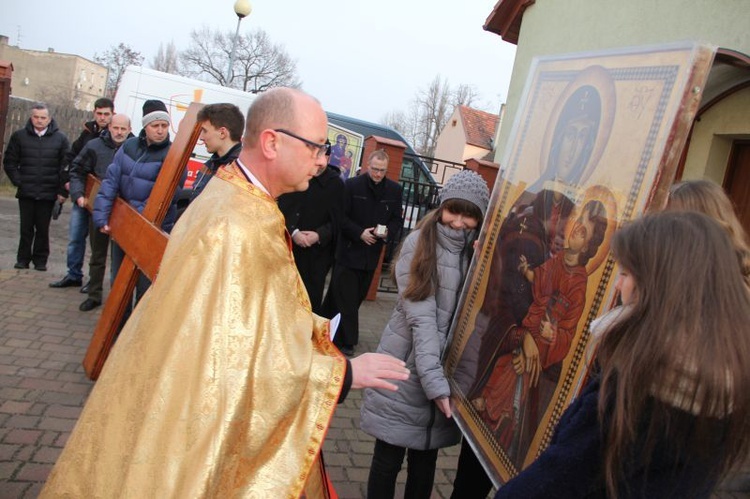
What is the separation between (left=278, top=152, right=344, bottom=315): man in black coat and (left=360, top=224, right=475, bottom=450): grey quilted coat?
9.48 ft

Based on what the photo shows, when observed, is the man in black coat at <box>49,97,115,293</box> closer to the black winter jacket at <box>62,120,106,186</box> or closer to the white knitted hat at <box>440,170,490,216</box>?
the black winter jacket at <box>62,120,106,186</box>

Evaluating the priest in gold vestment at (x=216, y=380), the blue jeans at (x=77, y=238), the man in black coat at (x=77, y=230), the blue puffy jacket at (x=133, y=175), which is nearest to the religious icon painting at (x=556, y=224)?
the priest in gold vestment at (x=216, y=380)

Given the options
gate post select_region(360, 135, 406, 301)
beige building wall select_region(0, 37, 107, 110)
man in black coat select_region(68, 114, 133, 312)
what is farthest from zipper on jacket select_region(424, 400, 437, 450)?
beige building wall select_region(0, 37, 107, 110)

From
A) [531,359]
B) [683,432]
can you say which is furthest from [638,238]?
[531,359]

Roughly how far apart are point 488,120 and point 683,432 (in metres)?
45.5

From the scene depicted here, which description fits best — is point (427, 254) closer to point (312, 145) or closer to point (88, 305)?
point (312, 145)

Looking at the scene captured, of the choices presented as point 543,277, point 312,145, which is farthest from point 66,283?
point 543,277

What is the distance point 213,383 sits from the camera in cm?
153

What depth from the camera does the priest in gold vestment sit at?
1.50 m

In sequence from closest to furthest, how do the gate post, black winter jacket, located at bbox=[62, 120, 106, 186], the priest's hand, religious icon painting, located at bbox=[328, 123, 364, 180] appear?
the priest's hand, black winter jacket, located at bbox=[62, 120, 106, 186], the gate post, religious icon painting, located at bbox=[328, 123, 364, 180]

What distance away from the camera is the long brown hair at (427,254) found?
101 inches

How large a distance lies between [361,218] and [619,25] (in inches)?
164

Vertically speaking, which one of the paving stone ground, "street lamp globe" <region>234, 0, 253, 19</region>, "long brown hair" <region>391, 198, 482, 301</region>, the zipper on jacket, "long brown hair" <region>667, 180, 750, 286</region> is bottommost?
the paving stone ground

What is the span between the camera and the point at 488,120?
44812mm
